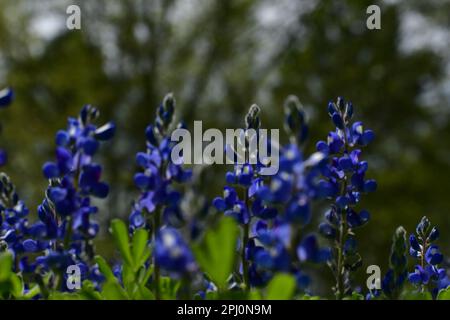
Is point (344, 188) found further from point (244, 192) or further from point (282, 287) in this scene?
point (282, 287)

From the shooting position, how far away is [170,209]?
1389 mm

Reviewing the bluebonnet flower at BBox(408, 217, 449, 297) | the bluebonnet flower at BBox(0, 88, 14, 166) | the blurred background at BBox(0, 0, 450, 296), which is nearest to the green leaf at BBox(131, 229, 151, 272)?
the bluebonnet flower at BBox(0, 88, 14, 166)

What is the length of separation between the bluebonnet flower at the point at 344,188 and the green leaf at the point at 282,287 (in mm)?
620

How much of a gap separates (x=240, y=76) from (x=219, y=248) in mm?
14106

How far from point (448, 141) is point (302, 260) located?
1368cm

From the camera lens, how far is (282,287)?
44.7 inches

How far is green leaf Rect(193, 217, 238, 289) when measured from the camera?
3.68 feet

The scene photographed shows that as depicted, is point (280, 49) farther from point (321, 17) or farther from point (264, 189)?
point (264, 189)

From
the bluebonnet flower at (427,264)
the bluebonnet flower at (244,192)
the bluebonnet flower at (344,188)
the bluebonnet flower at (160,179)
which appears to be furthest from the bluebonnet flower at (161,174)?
the bluebonnet flower at (427,264)

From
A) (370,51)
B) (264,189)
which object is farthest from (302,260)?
(370,51)

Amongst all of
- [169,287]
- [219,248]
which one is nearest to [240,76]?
[169,287]

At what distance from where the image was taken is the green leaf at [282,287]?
1.12 m

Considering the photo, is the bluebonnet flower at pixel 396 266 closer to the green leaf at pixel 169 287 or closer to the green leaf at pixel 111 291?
the green leaf at pixel 169 287

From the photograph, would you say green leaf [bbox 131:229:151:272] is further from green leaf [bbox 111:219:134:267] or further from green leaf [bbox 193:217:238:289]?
green leaf [bbox 193:217:238:289]
